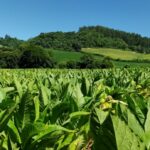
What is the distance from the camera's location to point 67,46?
5221 inches

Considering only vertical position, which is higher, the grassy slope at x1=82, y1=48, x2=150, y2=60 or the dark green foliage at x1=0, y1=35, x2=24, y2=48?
the dark green foliage at x1=0, y1=35, x2=24, y2=48

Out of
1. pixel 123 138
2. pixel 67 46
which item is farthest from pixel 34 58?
pixel 123 138

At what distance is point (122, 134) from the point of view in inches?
44.1

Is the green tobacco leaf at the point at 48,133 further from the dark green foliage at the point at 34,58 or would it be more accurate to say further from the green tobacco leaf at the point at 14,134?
the dark green foliage at the point at 34,58

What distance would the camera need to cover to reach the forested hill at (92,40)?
443 ft

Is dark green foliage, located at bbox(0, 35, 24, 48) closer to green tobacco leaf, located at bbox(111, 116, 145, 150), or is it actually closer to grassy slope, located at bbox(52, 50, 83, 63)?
grassy slope, located at bbox(52, 50, 83, 63)

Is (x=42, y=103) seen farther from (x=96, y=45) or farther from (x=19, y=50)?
(x=96, y=45)

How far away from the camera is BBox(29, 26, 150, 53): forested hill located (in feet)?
443

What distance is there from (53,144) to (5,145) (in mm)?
211

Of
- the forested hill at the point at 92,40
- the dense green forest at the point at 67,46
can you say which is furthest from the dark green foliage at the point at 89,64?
the forested hill at the point at 92,40

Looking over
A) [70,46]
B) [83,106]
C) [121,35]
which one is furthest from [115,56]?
[83,106]

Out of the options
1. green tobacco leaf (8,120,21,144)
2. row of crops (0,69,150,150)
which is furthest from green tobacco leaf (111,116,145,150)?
green tobacco leaf (8,120,21,144)

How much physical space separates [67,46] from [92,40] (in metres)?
10.2

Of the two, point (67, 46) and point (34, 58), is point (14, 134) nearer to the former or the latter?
point (34, 58)
